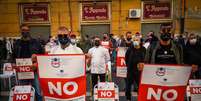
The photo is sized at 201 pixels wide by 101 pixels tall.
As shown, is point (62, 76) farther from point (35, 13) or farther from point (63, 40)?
point (35, 13)

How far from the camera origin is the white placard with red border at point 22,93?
784cm

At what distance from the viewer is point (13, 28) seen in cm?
2659

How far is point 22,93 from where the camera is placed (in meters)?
7.86

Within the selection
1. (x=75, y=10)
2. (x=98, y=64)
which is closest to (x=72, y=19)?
(x=75, y=10)

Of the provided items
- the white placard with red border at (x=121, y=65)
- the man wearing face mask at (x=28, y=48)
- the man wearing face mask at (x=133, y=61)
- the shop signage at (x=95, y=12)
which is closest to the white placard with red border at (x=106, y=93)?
the man wearing face mask at (x=28, y=48)

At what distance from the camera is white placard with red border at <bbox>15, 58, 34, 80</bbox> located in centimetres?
927

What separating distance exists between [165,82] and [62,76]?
156cm

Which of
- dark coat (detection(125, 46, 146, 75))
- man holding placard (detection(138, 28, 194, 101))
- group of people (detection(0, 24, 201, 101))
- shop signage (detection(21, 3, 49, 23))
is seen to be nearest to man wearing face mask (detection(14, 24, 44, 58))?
group of people (detection(0, 24, 201, 101))

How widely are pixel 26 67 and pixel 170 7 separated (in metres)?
18.9

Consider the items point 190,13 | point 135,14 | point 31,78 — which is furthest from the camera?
point 135,14

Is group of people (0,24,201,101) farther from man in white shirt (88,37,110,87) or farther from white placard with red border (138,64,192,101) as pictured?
white placard with red border (138,64,192,101)

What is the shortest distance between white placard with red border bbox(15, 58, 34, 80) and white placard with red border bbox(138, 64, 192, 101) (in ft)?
13.2

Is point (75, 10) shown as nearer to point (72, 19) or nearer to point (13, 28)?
point (72, 19)

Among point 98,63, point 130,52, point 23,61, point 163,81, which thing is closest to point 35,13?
point 98,63
